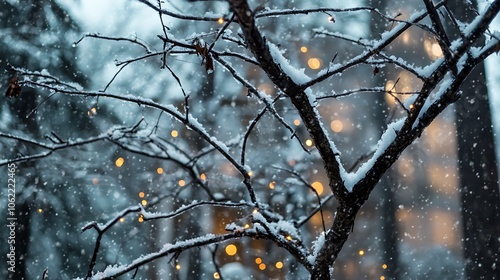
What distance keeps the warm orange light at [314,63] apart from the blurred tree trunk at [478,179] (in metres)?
1.38

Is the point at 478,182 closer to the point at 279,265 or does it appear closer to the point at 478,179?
the point at 478,179

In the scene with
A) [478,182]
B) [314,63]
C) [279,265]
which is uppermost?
[314,63]

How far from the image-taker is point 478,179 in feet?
17.2

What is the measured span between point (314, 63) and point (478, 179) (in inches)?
76.8

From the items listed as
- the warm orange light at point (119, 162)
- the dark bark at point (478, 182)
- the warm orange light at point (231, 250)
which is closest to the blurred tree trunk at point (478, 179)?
the dark bark at point (478, 182)

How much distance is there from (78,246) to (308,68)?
2.90m

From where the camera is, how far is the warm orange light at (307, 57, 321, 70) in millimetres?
5195

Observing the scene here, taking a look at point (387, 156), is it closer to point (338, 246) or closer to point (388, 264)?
point (338, 246)

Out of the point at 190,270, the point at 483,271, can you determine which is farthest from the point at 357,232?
the point at 190,270

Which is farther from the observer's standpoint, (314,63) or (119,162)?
(119,162)

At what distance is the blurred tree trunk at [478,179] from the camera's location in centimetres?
516

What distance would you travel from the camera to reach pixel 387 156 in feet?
6.50

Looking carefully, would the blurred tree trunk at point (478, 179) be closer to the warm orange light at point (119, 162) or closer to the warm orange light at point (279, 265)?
the warm orange light at point (279, 265)

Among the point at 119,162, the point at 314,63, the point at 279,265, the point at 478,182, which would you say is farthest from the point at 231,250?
the point at 478,182
